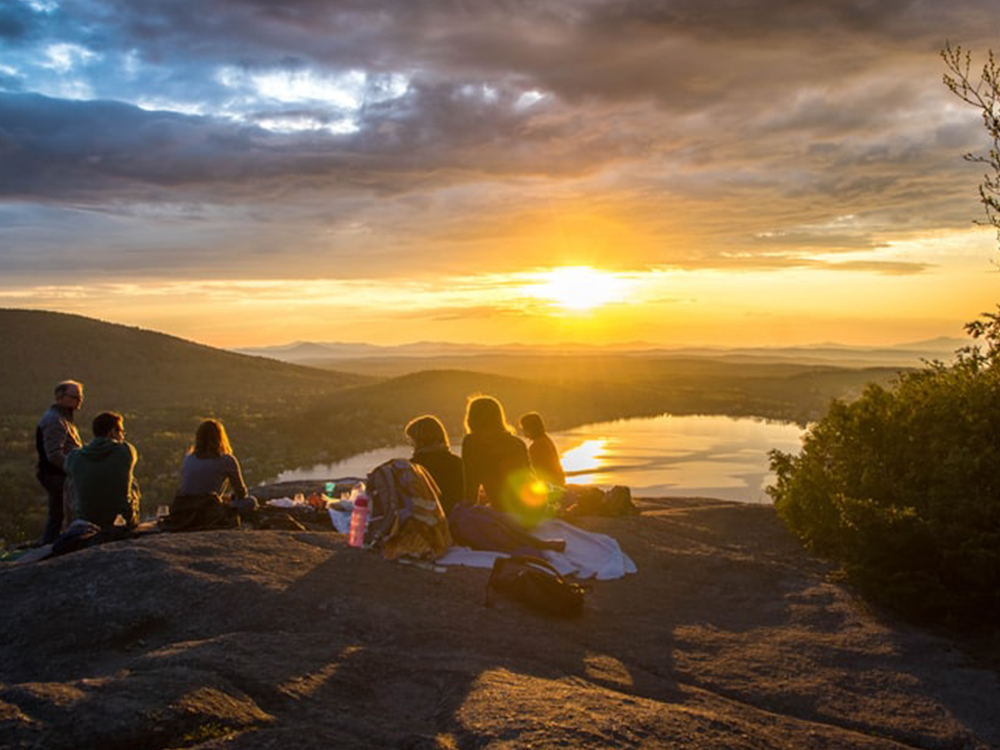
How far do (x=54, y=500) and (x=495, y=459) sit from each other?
7.10 meters

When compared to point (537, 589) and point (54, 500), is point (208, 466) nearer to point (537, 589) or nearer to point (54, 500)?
point (54, 500)

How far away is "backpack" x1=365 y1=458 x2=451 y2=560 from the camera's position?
10664mm

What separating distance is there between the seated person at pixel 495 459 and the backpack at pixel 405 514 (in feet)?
3.34

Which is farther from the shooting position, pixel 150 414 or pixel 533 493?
pixel 150 414

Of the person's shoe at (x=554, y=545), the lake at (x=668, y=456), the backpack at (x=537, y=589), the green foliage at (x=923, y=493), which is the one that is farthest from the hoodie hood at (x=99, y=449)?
the lake at (x=668, y=456)

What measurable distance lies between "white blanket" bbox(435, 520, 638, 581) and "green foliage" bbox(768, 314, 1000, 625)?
9.72 ft

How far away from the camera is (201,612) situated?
8.32 metres

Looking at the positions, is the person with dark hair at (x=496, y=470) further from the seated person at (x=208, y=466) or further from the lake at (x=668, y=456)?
the lake at (x=668, y=456)

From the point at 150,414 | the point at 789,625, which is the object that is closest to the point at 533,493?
the point at 789,625

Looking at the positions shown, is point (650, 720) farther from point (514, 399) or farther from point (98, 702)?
point (514, 399)

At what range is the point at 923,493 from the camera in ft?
36.2

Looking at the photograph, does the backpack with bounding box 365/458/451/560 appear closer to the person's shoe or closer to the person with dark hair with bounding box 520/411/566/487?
the person's shoe

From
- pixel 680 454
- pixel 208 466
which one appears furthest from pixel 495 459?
pixel 680 454

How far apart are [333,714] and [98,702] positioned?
153 cm
